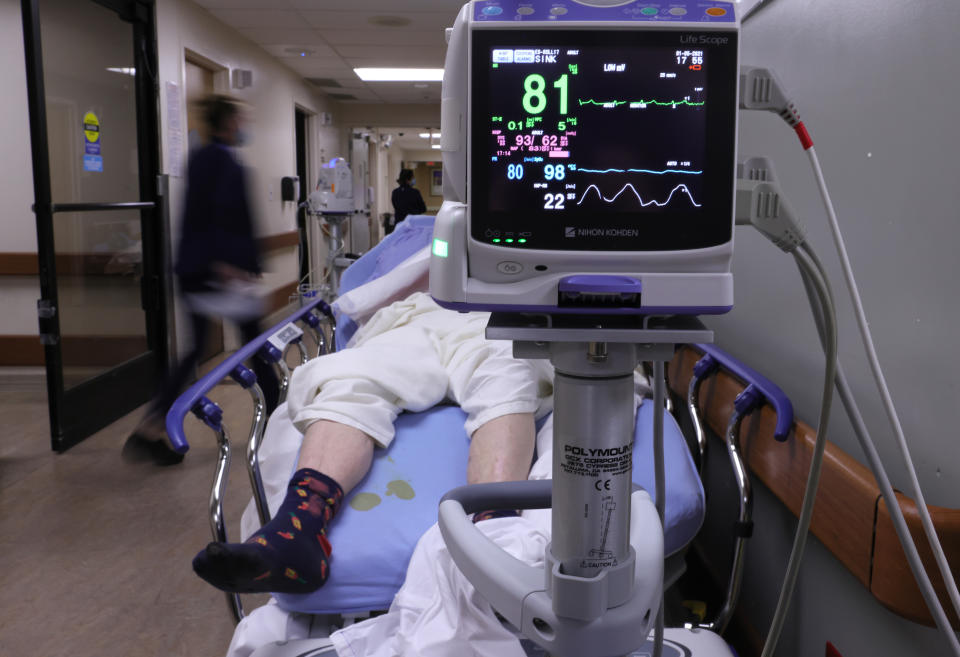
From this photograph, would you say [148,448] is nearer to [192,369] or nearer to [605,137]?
[192,369]

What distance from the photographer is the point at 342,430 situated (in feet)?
5.16

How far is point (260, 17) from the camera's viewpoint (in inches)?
209

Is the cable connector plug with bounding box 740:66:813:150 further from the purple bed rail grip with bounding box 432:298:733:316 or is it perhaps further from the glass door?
the glass door

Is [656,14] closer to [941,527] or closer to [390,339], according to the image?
[941,527]

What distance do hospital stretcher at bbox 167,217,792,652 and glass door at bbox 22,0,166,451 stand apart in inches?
72.7

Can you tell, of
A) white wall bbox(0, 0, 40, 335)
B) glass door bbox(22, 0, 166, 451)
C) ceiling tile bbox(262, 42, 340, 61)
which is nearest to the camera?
glass door bbox(22, 0, 166, 451)

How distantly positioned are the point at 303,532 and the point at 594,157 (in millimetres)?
895

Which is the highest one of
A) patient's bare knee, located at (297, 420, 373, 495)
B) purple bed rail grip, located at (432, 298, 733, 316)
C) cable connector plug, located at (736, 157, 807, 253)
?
cable connector plug, located at (736, 157, 807, 253)

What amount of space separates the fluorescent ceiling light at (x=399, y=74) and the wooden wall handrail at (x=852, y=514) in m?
6.55

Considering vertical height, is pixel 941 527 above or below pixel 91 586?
above

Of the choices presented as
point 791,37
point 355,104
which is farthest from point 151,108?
point 355,104

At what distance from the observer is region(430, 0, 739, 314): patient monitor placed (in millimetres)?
622

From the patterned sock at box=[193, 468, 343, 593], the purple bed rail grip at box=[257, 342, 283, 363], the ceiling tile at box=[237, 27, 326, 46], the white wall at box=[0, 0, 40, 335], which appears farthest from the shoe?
the ceiling tile at box=[237, 27, 326, 46]

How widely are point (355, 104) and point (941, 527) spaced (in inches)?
383
